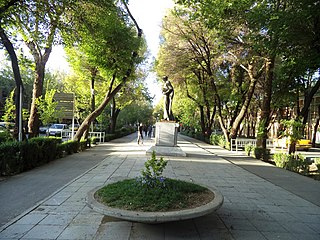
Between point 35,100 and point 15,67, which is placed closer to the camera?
point 15,67

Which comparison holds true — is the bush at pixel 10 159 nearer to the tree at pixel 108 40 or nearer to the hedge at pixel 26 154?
the hedge at pixel 26 154

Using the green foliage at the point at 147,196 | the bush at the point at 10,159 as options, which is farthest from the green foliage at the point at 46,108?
the green foliage at the point at 147,196

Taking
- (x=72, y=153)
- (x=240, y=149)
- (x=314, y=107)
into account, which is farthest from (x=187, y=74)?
(x=314, y=107)

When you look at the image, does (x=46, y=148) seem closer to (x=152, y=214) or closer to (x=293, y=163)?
(x=152, y=214)

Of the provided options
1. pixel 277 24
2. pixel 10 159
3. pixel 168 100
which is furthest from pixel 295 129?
pixel 10 159

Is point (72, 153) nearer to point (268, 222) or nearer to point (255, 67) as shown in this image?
point (268, 222)

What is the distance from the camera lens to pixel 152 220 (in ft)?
12.2

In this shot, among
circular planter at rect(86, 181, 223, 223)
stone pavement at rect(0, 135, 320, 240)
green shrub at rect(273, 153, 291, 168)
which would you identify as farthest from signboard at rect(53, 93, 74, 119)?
circular planter at rect(86, 181, 223, 223)

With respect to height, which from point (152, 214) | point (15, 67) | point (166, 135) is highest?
point (15, 67)

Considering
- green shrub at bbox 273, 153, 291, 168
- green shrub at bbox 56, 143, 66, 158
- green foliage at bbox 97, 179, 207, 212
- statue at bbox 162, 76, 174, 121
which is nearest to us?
green foliage at bbox 97, 179, 207, 212

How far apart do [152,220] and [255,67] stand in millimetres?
19360

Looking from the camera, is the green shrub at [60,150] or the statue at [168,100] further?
the statue at [168,100]

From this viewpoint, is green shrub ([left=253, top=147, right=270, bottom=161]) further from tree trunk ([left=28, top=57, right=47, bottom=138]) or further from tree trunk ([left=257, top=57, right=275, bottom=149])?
tree trunk ([left=28, top=57, right=47, bottom=138])

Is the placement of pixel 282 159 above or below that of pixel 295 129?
below
